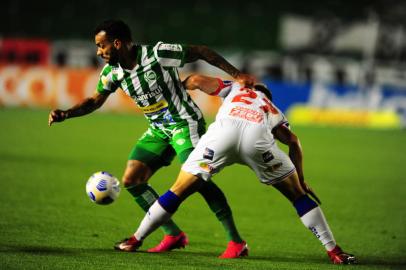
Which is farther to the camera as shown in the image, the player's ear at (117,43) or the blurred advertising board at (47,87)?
the blurred advertising board at (47,87)

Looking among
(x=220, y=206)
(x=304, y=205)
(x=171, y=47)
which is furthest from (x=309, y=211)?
(x=171, y=47)

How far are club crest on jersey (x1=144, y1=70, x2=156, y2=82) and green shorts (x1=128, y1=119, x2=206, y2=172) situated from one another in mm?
503

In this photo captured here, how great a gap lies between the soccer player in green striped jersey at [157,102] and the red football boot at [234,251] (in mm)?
47

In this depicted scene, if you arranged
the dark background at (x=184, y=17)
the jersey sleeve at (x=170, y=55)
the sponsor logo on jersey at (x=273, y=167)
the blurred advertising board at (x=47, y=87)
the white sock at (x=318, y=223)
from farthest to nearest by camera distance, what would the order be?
the dark background at (x=184, y=17) < the blurred advertising board at (x=47, y=87) < the jersey sleeve at (x=170, y=55) < the white sock at (x=318, y=223) < the sponsor logo on jersey at (x=273, y=167)

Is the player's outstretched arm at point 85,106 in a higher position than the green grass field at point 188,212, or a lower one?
higher

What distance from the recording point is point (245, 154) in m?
6.01

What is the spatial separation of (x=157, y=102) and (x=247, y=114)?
1043mm

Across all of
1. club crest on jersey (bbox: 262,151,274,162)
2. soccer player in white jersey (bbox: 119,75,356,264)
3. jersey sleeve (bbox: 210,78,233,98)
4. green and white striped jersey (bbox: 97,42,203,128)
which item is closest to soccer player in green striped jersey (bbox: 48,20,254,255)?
green and white striped jersey (bbox: 97,42,203,128)

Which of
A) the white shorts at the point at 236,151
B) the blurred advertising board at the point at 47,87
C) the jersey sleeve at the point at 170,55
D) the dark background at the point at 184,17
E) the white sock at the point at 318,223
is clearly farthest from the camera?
the dark background at the point at 184,17

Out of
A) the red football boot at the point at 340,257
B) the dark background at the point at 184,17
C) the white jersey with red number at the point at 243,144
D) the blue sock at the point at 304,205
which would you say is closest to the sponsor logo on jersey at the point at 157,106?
the white jersey with red number at the point at 243,144

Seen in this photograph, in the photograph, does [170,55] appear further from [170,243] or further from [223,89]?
[170,243]

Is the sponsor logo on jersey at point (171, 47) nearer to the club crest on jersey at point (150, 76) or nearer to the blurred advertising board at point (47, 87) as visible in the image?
the club crest on jersey at point (150, 76)

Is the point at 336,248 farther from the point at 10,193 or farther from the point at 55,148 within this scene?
the point at 55,148

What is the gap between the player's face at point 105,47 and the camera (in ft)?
21.2
